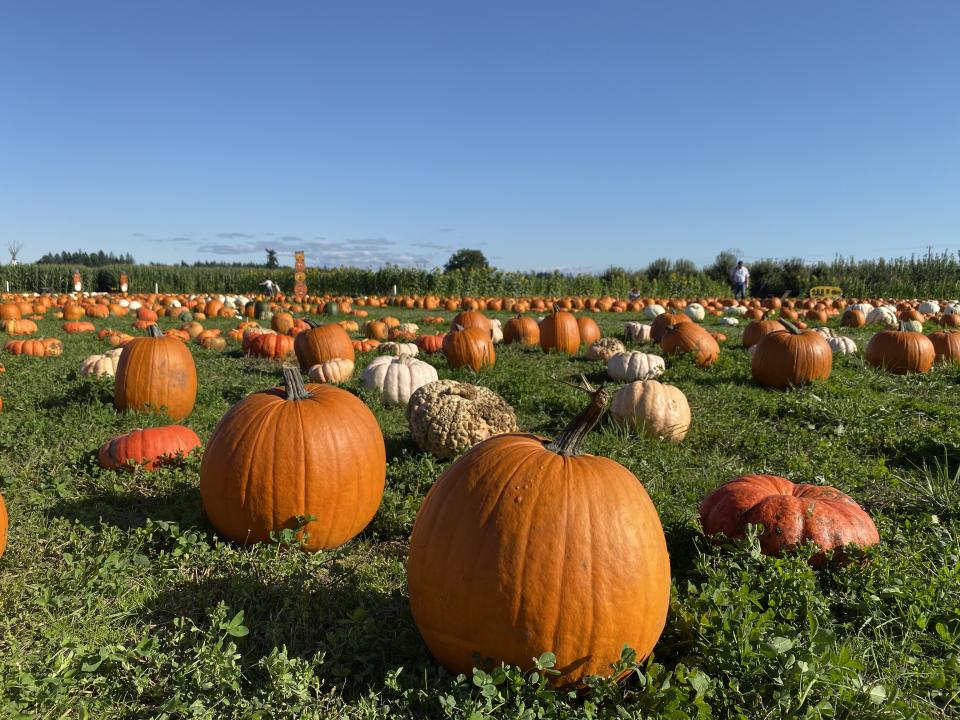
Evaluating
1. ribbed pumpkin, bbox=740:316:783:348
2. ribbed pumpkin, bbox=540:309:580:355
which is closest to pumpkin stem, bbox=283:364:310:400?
ribbed pumpkin, bbox=540:309:580:355

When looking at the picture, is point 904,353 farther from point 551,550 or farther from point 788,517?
point 551,550

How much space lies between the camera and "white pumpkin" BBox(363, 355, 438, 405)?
23.3 feet

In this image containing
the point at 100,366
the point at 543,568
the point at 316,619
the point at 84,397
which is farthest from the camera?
the point at 100,366

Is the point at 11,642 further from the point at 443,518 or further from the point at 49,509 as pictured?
the point at 443,518

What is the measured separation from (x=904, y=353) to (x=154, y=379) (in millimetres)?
9350

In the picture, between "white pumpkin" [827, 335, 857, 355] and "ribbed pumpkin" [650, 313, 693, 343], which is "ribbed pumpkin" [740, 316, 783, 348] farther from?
"ribbed pumpkin" [650, 313, 693, 343]

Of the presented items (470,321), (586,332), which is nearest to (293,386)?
(470,321)

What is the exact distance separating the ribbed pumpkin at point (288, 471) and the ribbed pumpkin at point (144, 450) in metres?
1.10

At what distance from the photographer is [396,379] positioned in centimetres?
713

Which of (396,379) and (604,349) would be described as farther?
(604,349)

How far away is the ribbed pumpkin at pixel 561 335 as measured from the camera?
10.6m

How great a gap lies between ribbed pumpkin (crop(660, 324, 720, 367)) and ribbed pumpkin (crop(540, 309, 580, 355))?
1.70 meters

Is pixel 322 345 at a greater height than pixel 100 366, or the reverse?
pixel 322 345

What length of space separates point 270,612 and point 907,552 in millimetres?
3297
